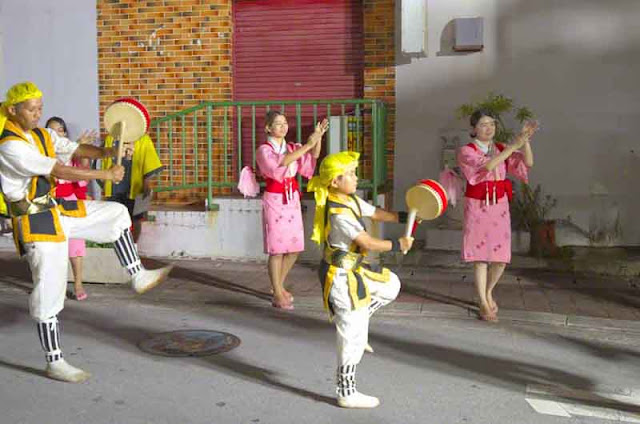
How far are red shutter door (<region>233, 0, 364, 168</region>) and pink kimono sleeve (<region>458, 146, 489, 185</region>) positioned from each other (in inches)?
157

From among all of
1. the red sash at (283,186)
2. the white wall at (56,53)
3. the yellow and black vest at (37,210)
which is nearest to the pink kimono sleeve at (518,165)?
the red sash at (283,186)

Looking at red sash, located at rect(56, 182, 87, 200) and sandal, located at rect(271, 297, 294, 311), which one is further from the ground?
red sash, located at rect(56, 182, 87, 200)

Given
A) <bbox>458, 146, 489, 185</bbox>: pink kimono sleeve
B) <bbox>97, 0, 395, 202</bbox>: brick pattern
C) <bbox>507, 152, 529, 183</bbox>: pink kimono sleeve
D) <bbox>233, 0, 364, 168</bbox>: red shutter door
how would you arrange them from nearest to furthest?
<bbox>458, 146, 489, 185</bbox>: pink kimono sleeve, <bbox>507, 152, 529, 183</bbox>: pink kimono sleeve, <bbox>233, 0, 364, 168</bbox>: red shutter door, <bbox>97, 0, 395, 202</bbox>: brick pattern

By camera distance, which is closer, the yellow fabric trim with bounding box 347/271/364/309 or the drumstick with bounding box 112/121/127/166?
the yellow fabric trim with bounding box 347/271/364/309

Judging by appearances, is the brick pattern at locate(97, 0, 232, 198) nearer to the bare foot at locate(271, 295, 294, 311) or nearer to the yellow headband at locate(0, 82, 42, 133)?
the bare foot at locate(271, 295, 294, 311)

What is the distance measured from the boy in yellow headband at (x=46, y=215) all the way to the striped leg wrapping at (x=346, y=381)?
1449 millimetres

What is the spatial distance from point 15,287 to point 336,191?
4.87m

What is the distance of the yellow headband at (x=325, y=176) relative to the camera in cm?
452

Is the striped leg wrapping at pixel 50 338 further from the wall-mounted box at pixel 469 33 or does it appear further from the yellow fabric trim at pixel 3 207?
→ the wall-mounted box at pixel 469 33

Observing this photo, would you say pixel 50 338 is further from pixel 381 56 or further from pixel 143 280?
pixel 381 56

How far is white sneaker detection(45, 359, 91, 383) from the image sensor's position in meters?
5.12

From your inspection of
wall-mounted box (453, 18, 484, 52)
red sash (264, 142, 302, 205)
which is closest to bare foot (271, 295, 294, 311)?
red sash (264, 142, 302, 205)

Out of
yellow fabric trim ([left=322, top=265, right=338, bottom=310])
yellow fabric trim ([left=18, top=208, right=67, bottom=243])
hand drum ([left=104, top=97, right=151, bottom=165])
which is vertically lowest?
yellow fabric trim ([left=322, top=265, right=338, bottom=310])

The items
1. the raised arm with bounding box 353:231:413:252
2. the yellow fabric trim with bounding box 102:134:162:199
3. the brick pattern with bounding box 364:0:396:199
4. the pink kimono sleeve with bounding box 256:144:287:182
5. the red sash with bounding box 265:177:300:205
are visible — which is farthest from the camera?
the brick pattern with bounding box 364:0:396:199
